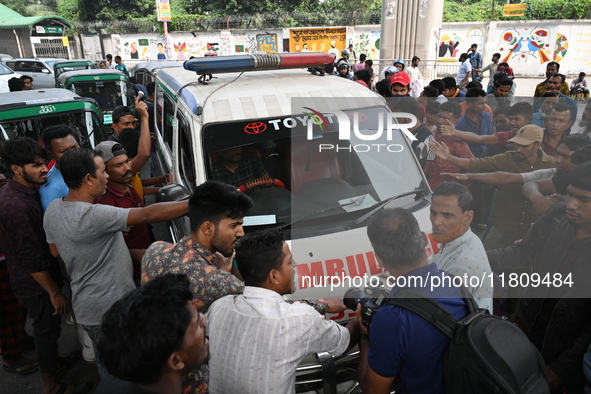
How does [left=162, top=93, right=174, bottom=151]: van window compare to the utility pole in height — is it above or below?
below

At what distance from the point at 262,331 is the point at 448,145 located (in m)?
3.47

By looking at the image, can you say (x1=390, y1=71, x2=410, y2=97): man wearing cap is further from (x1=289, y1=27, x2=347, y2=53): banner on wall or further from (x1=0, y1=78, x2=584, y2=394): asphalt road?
(x1=289, y1=27, x2=347, y2=53): banner on wall

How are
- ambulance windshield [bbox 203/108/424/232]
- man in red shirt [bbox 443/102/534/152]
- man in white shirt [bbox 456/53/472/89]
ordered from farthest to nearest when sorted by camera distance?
man in white shirt [bbox 456/53/472/89]
man in red shirt [bbox 443/102/534/152]
ambulance windshield [bbox 203/108/424/232]

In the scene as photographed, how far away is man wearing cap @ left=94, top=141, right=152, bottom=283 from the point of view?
3.11 metres

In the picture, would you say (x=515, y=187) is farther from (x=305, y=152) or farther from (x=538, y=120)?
(x=538, y=120)

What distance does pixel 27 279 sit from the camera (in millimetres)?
2904

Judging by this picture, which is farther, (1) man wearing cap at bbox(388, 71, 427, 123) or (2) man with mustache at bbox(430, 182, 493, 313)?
(1) man wearing cap at bbox(388, 71, 427, 123)

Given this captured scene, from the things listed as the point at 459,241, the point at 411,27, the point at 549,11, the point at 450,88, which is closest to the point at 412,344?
the point at 459,241

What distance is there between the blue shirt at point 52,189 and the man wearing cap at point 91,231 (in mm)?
486

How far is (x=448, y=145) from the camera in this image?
4.44 m

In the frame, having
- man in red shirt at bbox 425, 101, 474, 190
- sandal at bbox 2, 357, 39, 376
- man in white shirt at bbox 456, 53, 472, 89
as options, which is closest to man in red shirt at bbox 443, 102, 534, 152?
man in red shirt at bbox 425, 101, 474, 190

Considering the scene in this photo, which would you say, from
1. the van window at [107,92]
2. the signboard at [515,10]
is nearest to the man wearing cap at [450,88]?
the van window at [107,92]

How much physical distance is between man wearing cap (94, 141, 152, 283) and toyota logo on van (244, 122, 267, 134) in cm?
94

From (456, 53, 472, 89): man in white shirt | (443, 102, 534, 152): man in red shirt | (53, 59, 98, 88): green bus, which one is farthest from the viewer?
(53, 59, 98, 88): green bus
